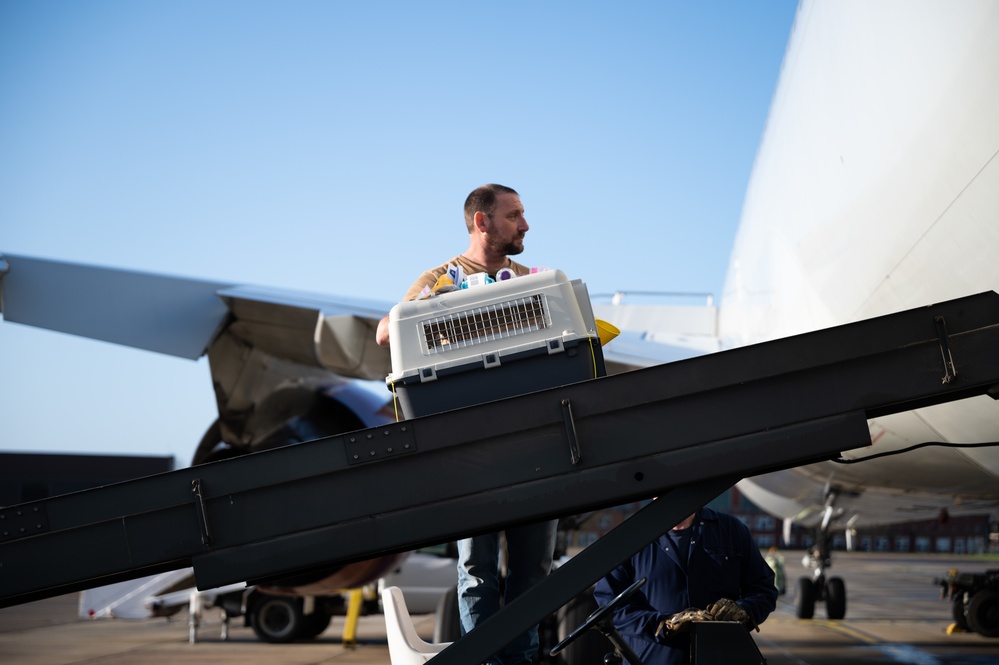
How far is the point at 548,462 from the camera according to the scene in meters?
2.68

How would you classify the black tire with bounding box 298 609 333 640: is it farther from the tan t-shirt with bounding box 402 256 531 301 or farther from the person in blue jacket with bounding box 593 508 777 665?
the tan t-shirt with bounding box 402 256 531 301

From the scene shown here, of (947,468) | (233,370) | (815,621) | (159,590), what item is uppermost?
(233,370)

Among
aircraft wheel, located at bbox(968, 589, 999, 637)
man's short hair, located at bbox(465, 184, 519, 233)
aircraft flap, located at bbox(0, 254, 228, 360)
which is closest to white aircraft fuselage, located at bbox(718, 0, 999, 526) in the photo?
man's short hair, located at bbox(465, 184, 519, 233)

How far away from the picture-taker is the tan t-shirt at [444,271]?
3166mm

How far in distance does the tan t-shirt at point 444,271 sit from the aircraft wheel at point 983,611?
1012cm

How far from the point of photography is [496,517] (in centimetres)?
267

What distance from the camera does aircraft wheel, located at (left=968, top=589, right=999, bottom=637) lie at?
37.5ft

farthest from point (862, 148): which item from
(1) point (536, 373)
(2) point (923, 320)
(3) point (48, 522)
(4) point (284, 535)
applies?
(3) point (48, 522)

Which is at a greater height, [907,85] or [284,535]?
[907,85]

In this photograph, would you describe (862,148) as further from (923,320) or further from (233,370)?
(233,370)

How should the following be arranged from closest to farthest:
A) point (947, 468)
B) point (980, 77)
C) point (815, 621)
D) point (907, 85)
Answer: point (980, 77) → point (907, 85) → point (947, 468) → point (815, 621)

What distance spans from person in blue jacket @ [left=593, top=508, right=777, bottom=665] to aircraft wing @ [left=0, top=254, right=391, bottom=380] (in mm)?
4319

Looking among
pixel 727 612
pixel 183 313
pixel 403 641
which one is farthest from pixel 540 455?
pixel 183 313

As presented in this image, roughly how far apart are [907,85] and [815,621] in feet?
37.1
